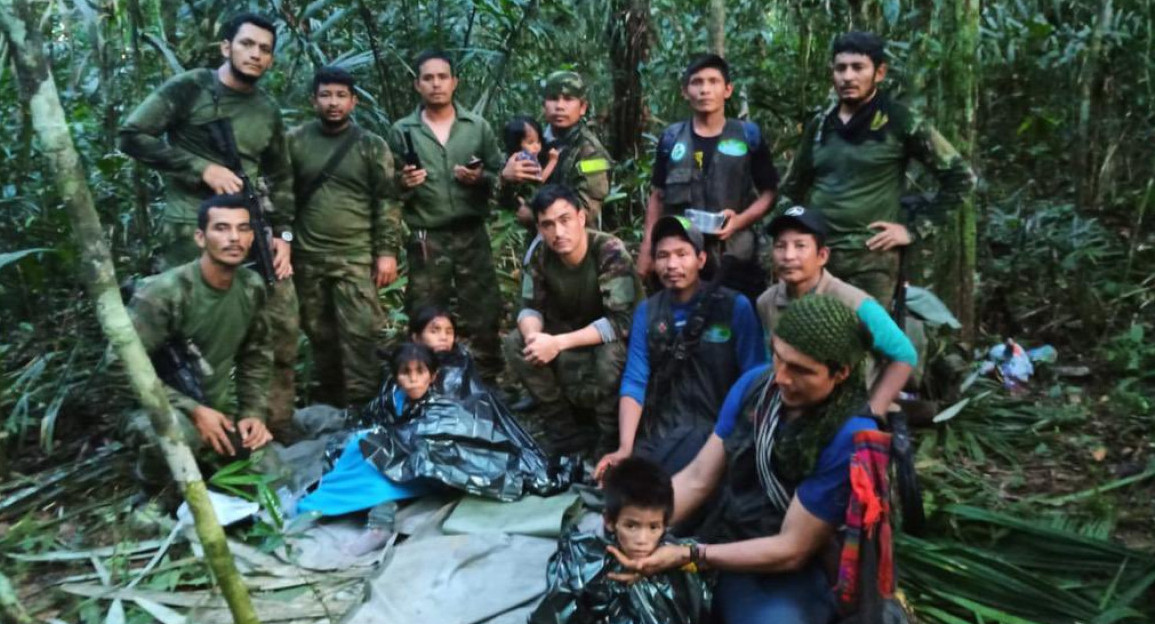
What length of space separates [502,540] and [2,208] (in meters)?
4.02

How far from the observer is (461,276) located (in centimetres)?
566

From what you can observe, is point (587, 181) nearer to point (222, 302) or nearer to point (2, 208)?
point (222, 302)

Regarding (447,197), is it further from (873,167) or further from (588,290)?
(873,167)

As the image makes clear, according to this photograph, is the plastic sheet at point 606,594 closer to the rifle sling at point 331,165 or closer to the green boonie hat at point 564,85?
the green boonie hat at point 564,85

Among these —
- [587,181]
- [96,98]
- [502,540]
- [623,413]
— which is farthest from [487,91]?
[502,540]

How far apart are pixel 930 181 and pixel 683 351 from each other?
3.26 m

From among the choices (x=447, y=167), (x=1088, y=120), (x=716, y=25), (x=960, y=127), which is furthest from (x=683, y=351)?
(x=1088, y=120)

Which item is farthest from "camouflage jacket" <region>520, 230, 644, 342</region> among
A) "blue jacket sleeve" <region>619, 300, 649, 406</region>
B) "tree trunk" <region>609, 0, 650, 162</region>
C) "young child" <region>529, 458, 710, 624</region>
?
"tree trunk" <region>609, 0, 650, 162</region>

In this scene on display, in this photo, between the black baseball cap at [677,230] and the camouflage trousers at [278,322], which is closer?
the black baseball cap at [677,230]

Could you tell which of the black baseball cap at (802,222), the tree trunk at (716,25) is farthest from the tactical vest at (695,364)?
the tree trunk at (716,25)

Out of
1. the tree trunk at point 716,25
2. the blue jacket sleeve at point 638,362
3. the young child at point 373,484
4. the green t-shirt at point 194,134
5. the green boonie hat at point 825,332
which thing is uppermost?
the tree trunk at point 716,25

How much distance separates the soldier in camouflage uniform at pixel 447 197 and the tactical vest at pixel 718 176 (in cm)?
125

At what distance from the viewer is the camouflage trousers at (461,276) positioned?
5590mm

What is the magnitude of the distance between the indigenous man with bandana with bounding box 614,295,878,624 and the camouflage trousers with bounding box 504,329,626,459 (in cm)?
155
